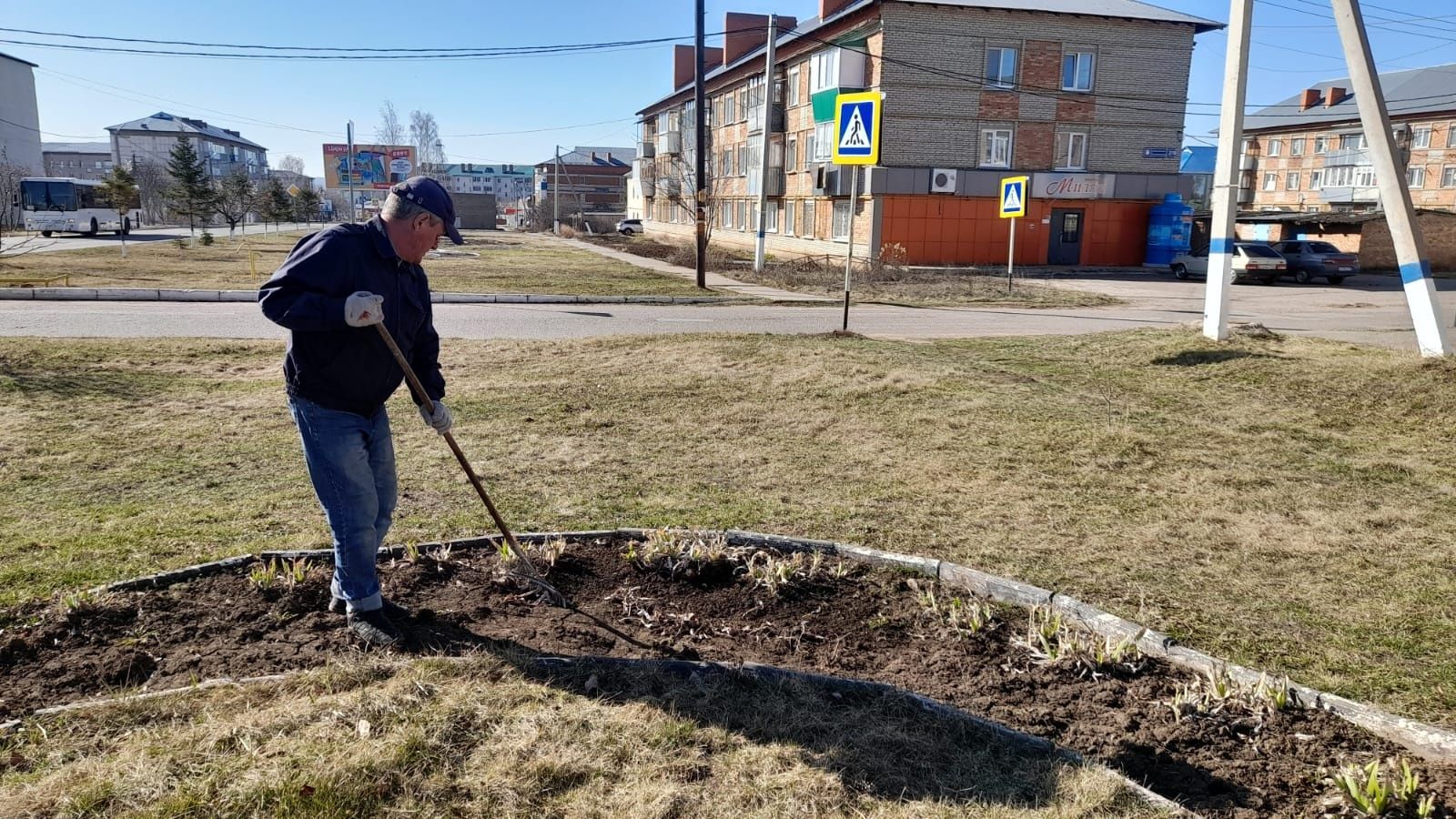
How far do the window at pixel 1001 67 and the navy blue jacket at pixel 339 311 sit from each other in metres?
34.7

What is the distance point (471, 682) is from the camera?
124 inches

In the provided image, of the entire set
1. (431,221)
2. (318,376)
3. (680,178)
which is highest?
(680,178)

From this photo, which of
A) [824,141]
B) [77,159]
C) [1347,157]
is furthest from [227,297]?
[77,159]

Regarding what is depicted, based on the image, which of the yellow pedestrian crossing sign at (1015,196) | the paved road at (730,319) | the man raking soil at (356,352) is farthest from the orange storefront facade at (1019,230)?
the man raking soil at (356,352)

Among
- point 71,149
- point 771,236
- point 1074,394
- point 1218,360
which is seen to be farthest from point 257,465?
point 71,149

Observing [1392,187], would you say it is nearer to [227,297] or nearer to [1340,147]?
[227,297]

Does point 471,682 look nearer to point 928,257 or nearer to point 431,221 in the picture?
point 431,221

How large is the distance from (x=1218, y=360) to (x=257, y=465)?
30.4 ft

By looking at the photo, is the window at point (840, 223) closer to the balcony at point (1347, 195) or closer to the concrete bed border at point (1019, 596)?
the concrete bed border at point (1019, 596)

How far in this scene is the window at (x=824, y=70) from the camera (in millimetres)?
35250

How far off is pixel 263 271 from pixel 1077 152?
28477 mm

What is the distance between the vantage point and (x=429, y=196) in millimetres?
3457

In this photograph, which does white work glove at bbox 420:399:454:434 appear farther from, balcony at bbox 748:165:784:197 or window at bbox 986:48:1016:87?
balcony at bbox 748:165:784:197

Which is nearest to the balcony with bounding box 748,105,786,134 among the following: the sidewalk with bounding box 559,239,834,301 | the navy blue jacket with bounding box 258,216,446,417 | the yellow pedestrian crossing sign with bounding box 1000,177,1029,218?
the sidewalk with bounding box 559,239,834,301
